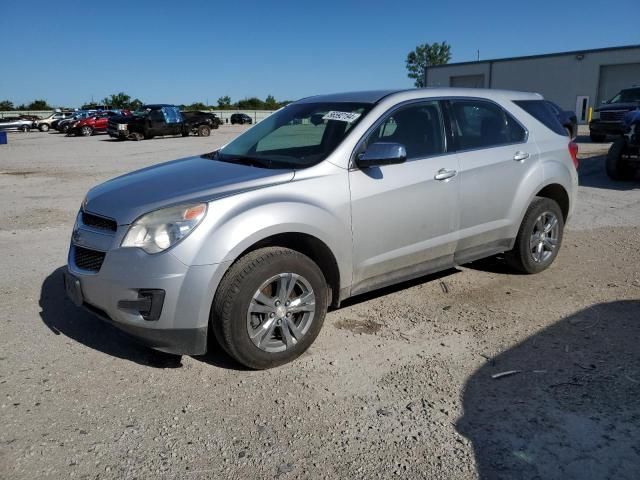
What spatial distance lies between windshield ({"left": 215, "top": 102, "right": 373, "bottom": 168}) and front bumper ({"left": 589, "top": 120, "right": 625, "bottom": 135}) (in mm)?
16988

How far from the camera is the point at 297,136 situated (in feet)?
14.1

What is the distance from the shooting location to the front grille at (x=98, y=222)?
323 centimetres

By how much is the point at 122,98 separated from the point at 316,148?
3375 inches

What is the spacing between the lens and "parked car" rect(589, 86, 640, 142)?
18.3 m

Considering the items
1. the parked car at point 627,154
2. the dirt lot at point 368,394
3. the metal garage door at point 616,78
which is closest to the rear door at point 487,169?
the dirt lot at point 368,394

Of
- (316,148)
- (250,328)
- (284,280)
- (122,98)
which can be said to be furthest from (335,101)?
(122,98)

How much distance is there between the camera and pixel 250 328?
3.24 m

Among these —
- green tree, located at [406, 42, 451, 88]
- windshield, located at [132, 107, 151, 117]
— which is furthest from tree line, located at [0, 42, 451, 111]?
windshield, located at [132, 107, 151, 117]

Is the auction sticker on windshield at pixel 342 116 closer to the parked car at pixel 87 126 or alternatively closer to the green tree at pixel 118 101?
the parked car at pixel 87 126

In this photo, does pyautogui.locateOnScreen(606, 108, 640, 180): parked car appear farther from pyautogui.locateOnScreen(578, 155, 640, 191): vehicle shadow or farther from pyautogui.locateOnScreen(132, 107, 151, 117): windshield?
pyautogui.locateOnScreen(132, 107, 151, 117): windshield

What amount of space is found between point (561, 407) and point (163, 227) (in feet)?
7.93

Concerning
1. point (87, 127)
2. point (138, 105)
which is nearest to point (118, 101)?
point (138, 105)

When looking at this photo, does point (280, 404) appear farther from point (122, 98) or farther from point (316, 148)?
point (122, 98)

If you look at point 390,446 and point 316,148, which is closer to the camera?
point 390,446
